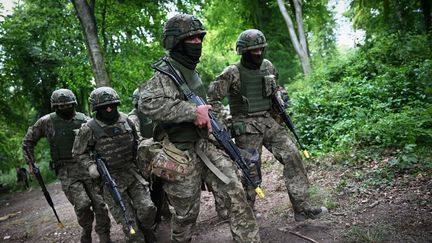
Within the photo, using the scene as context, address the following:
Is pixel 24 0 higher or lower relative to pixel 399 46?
higher

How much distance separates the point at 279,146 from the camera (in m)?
4.77

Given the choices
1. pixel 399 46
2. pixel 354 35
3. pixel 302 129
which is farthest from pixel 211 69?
pixel 302 129

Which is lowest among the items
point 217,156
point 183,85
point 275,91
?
point 217,156

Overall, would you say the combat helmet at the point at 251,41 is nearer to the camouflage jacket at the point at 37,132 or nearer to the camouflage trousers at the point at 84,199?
the camouflage trousers at the point at 84,199

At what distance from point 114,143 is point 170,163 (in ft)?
5.99

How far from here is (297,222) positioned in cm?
472

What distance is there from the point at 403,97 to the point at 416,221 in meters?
4.20

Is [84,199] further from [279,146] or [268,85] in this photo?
[268,85]

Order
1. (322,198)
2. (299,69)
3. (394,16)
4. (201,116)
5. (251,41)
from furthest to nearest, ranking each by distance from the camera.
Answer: (299,69), (394,16), (322,198), (251,41), (201,116)

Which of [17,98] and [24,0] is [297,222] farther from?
[24,0]

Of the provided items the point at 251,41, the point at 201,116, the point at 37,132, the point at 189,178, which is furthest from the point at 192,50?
the point at 37,132

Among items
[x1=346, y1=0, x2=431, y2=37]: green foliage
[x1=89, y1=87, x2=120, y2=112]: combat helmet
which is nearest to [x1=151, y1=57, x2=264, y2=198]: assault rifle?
[x1=89, y1=87, x2=120, y2=112]: combat helmet

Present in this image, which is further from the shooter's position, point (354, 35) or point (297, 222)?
point (354, 35)

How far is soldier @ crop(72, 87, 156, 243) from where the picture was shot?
5.08 m
